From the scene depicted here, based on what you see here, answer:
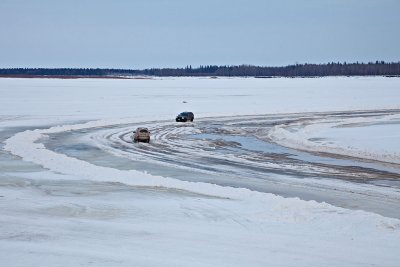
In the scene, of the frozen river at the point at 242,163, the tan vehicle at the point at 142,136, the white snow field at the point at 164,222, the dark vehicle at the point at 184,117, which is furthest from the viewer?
the dark vehicle at the point at 184,117

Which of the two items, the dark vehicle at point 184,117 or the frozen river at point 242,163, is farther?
the dark vehicle at point 184,117

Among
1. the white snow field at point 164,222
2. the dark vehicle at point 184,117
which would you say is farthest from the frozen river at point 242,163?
the dark vehicle at point 184,117

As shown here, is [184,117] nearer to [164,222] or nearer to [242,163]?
[242,163]

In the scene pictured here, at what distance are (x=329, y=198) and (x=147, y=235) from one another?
7.62 metres

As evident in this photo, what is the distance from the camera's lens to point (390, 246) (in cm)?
1202

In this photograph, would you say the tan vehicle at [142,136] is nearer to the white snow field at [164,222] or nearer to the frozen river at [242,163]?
the frozen river at [242,163]

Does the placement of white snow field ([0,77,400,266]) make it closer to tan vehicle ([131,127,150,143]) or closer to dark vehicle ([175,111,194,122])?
tan vehicle ([131,127,150,143])

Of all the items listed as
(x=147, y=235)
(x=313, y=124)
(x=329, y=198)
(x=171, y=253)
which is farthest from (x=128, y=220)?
(x=313, y=124)

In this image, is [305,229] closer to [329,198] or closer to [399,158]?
[329,198]

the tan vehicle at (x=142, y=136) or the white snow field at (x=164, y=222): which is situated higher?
the white snow field at (x=164, y=222)

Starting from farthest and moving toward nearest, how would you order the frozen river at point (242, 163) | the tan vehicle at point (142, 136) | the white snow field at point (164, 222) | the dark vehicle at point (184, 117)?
the dark vehicle at point (184, 117), the tan vehicle at point (142, 136), the frozen river at point (242, 163), the white snow field at point (164, 222)

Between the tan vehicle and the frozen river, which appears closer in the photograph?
the frozen river

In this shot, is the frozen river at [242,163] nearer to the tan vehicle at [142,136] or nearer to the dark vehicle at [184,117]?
the tan vehicle at [142,136]

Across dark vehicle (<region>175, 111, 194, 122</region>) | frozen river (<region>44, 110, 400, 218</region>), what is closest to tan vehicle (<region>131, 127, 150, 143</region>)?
frozen river (<region>44, 110, 400, 218</region>)
